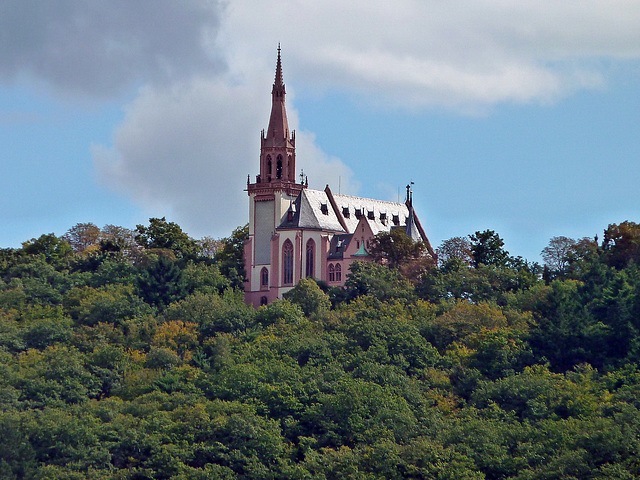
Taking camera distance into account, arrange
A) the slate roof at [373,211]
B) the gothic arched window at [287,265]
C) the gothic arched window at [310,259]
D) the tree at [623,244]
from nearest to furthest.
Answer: the tree at [623,244] < the gothic arched window at [287,265] < the gothic arched window at [310,259] < the slate roof at [373,211]

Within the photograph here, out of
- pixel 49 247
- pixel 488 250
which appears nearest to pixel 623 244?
pixel 488 250

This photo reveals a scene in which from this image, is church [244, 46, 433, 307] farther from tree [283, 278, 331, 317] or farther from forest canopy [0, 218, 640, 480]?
tree [283, 278, 331, 317]

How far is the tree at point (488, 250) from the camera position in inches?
4094

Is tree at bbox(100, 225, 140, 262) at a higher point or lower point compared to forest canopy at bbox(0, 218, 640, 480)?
higher

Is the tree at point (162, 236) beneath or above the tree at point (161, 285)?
above

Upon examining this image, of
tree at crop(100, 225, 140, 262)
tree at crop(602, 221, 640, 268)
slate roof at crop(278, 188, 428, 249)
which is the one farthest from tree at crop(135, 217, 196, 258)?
tree at crop(602, 221, 640, 268)

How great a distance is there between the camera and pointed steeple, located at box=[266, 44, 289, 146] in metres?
106

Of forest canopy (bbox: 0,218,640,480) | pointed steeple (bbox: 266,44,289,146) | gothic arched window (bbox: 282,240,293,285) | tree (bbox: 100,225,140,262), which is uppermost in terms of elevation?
pointed steeple (bbox: 266,44,289,146)

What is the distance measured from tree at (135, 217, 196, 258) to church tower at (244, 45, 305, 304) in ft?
23.0

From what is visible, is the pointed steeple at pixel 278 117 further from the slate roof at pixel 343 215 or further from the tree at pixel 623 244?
the tree at pixel 623 244

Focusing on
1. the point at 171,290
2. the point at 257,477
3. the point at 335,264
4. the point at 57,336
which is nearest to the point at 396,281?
the point at 335,264

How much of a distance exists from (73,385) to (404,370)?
17946mm

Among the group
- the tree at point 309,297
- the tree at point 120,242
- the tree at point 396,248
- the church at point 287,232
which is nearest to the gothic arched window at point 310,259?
the church at point 287,232

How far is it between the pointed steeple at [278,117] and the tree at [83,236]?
21.7 metres
